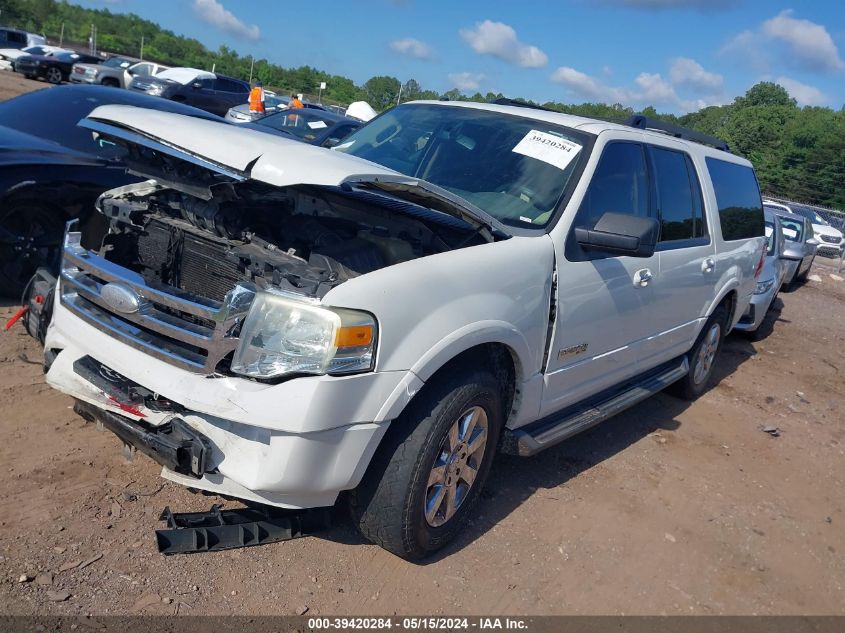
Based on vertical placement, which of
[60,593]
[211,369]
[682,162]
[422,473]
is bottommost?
[60,593]

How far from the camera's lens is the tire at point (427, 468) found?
2945 mm

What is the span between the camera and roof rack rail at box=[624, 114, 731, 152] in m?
5.09

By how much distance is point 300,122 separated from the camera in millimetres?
13758

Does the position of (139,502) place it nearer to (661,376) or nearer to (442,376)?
(442,376)

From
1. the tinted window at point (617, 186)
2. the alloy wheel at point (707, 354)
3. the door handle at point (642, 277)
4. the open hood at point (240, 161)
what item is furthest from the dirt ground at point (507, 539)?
the tinted window at point (617, 186)

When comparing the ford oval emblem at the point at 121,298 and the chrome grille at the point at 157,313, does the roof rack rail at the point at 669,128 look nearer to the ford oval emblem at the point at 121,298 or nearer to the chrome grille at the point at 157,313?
the chrome grille at the point at 157,313

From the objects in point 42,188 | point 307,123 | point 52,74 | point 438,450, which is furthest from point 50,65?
point 438,450

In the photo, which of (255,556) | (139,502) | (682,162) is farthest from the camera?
(682,162)

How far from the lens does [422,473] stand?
2.95 m

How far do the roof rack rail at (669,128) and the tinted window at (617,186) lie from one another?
0.69 metres

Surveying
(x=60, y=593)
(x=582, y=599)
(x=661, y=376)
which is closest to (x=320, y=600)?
(x=60, y=593)

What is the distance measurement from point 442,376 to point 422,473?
0.42 metres

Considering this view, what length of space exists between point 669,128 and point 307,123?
9.42 metres

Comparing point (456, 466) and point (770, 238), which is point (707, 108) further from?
point (456, 466)
